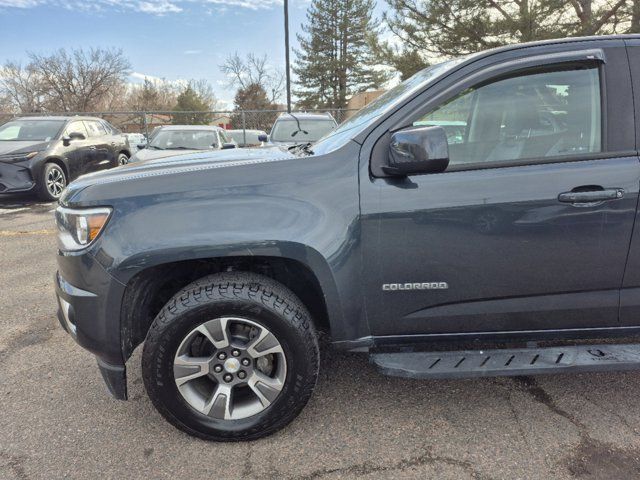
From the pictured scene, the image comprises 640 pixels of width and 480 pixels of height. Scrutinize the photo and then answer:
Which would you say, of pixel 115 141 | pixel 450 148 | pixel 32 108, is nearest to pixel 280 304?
pixel 450 148

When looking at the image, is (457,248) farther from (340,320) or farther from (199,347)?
(199,347)

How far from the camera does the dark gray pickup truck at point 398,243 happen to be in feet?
7.11

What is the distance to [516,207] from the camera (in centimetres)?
219

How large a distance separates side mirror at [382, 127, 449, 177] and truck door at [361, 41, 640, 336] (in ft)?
0.26

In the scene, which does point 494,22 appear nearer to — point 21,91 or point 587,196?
point 587,196

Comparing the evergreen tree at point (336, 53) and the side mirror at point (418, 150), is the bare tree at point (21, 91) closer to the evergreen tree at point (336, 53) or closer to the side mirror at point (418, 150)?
the evergreen tree at point (336, 53)

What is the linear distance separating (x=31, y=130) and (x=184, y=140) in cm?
295

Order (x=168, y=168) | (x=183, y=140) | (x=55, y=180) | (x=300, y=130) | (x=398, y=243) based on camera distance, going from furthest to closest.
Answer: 1. (x=300, y=130)
2. (x=183, y=140)
3. (x=55, y=180)
4. (x=168, y=168)
5. (x=398, y=243)

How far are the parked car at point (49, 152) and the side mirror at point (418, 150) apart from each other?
841cm

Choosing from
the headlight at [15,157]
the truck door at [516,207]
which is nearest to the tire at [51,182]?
the headlight at [15,157]

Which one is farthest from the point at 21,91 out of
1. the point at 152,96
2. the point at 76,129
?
the point at 76,129

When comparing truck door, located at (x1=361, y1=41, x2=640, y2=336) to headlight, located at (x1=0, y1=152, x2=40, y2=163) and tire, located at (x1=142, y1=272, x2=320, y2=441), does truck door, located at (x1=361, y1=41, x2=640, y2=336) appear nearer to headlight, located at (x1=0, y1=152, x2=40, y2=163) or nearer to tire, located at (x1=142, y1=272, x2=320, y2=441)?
tire, located at (x1=142, y1=272, x2=320, y2=441)

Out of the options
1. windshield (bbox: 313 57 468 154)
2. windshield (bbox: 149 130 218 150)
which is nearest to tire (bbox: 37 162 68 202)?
windshield (bbox: 149 130 218 150)

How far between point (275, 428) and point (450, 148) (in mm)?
1649
